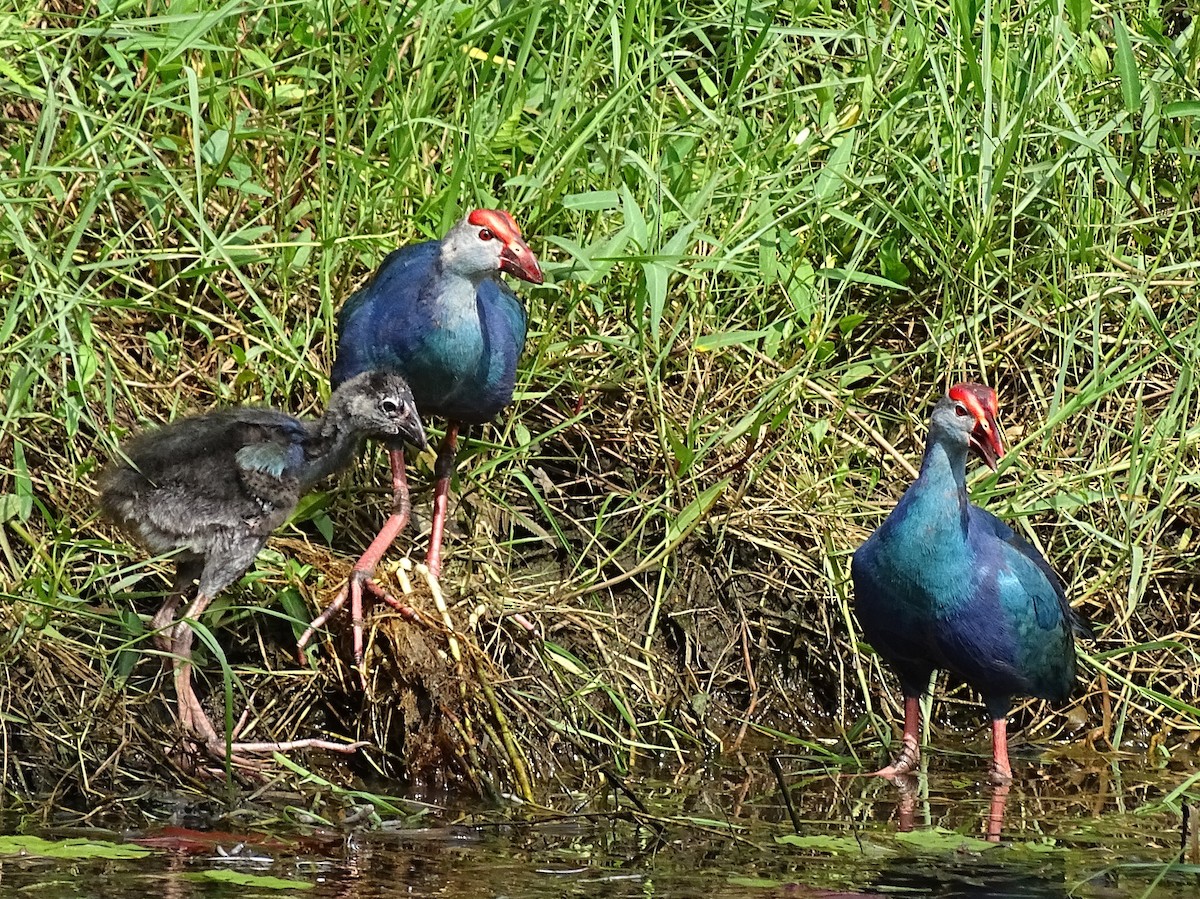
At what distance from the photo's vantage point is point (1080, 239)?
615 cm

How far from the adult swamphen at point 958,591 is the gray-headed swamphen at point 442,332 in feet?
3.86

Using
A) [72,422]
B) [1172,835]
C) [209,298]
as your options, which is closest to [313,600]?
[72,422]

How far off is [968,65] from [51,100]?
9.29 feet

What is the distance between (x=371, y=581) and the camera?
505cm

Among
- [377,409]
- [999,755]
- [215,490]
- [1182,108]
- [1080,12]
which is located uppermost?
[1080,12]

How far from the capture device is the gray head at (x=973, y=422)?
199 inches

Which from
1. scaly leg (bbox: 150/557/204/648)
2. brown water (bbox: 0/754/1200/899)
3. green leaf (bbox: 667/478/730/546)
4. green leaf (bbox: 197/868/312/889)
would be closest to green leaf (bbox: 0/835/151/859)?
brown water (bbox: 0/754/1200/899)

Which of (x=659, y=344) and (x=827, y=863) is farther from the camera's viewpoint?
(x=659, y=344)

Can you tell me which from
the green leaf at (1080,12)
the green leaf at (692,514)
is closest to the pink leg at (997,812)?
the green leaf at (692,514)

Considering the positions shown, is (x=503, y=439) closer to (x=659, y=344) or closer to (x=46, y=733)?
(x=659, y=344)

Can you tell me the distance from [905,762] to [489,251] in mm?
1807

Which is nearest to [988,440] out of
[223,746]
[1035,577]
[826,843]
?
[1035,577]

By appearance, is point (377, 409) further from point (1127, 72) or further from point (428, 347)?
point (1127, 72)

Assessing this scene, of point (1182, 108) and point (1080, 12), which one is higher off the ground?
point (1080, 12)
